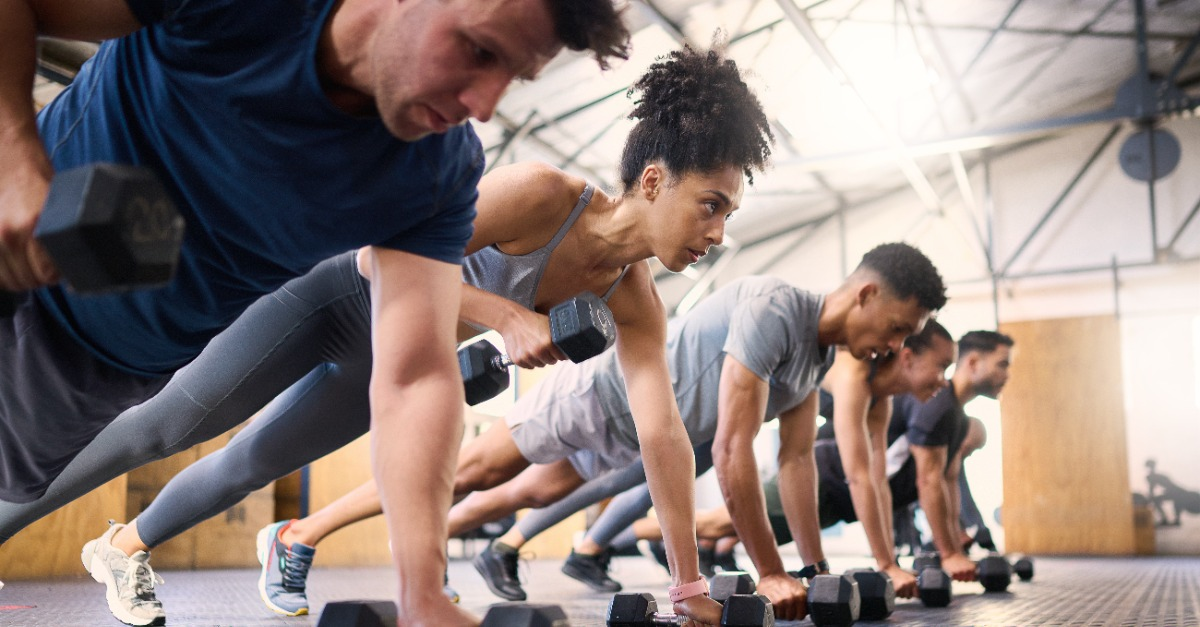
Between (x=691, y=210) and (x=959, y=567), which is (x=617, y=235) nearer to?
(x=691, y=210)

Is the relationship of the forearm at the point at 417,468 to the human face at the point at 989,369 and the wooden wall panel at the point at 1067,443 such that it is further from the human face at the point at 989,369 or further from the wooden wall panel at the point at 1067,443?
the wooden wall panel at the point at 1067,443

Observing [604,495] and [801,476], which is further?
[604,495]

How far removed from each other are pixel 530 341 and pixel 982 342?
3.80 meters

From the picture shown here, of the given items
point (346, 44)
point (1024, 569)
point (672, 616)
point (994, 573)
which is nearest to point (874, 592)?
point (672, 616)

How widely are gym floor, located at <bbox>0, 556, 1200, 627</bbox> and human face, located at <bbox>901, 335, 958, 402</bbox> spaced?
80 cm

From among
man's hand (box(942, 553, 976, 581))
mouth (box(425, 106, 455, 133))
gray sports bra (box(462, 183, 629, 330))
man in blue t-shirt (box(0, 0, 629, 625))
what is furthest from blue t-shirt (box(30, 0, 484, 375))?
man's hand (box(942, 553, 976, 581))

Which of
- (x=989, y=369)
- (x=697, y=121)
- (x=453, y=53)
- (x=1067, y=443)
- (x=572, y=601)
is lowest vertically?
(x=572, y=601)

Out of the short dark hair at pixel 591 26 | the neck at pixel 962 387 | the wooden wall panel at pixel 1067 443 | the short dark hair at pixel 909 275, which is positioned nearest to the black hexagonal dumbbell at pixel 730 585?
the short dark hair at pixel 909 275

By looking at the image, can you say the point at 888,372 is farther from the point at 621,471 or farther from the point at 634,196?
the point at 634,196

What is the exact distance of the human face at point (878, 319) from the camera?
9.41 ft

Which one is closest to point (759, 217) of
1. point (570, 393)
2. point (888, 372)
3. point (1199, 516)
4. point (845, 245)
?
point (845, 245)

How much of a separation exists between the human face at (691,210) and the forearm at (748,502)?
62 cm

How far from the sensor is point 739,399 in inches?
96.0

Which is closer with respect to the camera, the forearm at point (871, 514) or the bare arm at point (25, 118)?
the bare arm at point (25, 118)
